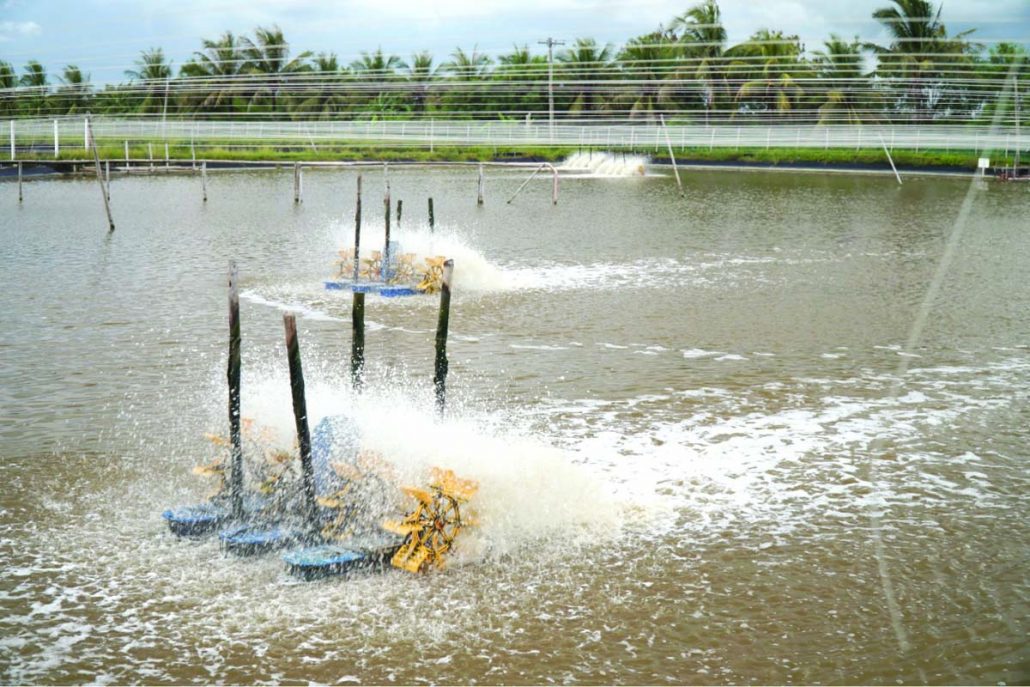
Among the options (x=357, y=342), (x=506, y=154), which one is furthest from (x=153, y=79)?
(x=357, y=342)

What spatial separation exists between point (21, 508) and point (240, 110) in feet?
211

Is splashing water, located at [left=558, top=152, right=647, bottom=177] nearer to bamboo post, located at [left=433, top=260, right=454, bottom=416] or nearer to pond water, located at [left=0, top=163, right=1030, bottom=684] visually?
pond water, located at [left=0, top=163, right=1030, bottom=684]

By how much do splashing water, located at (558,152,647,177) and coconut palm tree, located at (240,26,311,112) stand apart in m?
21.3

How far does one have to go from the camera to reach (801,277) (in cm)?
2270

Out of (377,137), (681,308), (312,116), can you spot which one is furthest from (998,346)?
(312,116)

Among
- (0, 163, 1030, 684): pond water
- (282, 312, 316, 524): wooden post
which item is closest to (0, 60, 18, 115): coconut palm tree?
(0, 163, 1030, 684): pond water

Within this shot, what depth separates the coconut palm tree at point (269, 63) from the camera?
70.9 meters

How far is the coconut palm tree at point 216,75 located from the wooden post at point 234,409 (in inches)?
2497

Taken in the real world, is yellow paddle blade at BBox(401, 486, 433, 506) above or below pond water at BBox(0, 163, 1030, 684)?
above

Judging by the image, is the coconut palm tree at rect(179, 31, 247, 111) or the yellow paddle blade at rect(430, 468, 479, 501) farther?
the coconut palm tree at rect(179, 31, 247, 111)

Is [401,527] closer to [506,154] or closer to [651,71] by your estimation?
[506,154]

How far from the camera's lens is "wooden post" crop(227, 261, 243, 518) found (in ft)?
30.2

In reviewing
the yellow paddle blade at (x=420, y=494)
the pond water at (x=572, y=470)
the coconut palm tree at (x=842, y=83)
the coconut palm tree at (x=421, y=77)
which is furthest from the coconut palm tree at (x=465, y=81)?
the yellow paddle blade at (x=420, y=494)

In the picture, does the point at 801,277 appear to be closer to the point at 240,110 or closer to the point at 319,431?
the point at 319,431
